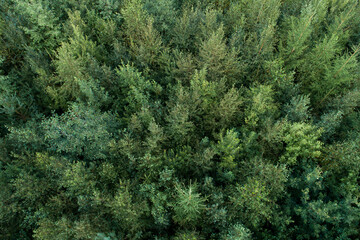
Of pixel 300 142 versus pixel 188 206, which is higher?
pixel 300 142

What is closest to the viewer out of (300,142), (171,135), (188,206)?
(188,206)

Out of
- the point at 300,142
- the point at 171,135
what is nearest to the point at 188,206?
the point at 171,135

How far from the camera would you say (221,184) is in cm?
1587

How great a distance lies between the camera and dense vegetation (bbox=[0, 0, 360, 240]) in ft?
43.8

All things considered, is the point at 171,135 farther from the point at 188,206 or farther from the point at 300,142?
the point at 300,142

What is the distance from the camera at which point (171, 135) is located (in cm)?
1625

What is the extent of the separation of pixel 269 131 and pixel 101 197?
1319 centimetres

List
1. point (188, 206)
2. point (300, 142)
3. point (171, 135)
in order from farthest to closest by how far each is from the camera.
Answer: point (171, 135) < point (300, 142) < point (188, 206)

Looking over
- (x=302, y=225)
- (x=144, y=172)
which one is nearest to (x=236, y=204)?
(x=302, y=225)

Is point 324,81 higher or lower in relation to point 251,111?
higher

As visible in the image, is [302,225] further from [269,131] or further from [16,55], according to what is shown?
[16,55]

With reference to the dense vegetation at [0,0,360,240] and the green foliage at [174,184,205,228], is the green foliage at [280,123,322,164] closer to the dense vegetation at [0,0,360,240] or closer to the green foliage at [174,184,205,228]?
the dense vegetation at [0,0,360,240]

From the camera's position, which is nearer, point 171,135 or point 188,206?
point 188,206

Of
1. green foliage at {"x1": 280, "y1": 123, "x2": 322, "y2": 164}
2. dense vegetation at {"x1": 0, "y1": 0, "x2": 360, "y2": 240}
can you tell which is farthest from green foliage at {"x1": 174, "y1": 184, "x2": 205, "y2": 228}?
green foliage at {"x1": 280, "y1": 123, "x2": 322, "y2": 164}
